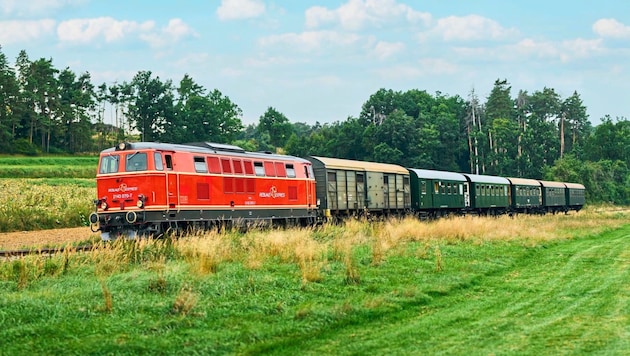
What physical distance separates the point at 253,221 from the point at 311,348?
18086 mm

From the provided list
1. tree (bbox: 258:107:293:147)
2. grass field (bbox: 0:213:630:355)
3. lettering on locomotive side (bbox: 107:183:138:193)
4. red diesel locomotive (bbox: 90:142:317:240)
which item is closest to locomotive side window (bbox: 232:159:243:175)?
red diesel locomotive (bbox: 90:142:317:240)

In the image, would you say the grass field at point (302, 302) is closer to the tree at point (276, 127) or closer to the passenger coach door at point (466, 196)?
the passenger coach door at point (466, 196)

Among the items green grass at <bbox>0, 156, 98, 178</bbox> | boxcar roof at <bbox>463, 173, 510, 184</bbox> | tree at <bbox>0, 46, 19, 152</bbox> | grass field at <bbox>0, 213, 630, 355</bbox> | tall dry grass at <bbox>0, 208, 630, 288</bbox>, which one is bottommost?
grass field at <bbox>0, 213, 630, 355</bbox>

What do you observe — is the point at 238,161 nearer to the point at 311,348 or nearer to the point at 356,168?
the point at 356,168

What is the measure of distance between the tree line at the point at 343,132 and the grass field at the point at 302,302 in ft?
251

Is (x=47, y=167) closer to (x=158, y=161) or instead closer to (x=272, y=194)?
(x=272, y=194)

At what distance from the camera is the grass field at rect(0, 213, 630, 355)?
9.64m

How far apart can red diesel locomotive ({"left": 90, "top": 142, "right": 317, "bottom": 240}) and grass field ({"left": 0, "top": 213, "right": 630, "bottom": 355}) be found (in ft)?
12.4

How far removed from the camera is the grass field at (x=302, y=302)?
9.64 meters

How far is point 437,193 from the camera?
44281mm

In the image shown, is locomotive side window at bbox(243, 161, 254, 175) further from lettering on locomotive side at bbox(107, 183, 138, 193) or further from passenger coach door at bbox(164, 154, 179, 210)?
lettering on locomotive side at bbox(107, 183, 138, 193)

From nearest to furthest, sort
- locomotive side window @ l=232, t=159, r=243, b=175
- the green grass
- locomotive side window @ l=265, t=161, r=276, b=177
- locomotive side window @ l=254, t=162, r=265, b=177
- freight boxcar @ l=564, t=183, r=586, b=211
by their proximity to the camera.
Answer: locomotive side window @ l=232, t=159, r=243, b=175
locomotive side window @ l=254, t=162, r=265, b=177
locomotive side window @ l=265, t=161, r=276, b=177
freight boxcar @ l=564, t=183, r=586, b=211
the green grass

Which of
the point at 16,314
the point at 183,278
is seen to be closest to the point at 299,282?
the point at 183,278

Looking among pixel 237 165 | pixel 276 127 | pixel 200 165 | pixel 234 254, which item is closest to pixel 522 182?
pixel 237 165
